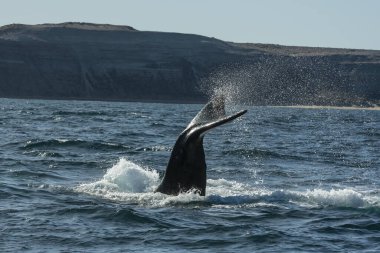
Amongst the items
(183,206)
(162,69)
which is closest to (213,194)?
(183,206)

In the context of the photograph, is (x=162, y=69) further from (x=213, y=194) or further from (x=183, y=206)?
(x=183, y=206)

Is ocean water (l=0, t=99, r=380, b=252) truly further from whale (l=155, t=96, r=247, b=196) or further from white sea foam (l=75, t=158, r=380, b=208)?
whale (l=155, t=96, r=247, b=196)

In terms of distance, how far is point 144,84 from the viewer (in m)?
161

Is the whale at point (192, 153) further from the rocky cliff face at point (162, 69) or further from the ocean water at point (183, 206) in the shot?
the rocky cliff face at point (162, 69)

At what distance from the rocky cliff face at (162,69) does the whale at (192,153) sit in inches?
5357

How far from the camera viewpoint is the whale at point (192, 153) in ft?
50.8

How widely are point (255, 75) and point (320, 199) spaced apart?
519 feet

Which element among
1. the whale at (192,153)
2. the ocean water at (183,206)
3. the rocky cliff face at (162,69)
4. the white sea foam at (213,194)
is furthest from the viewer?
the rocky cliff face at (162,69)

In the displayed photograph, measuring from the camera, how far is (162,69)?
166 metres

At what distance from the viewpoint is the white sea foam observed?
1652 centimetres

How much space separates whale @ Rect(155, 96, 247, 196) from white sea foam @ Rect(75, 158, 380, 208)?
26 centimetres

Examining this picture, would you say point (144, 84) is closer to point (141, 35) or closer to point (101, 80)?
point (101, 80)

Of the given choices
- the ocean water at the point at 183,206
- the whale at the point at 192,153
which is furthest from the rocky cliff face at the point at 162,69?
the whale at the point at 192,153

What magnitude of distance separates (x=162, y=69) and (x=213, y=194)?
149 metres
